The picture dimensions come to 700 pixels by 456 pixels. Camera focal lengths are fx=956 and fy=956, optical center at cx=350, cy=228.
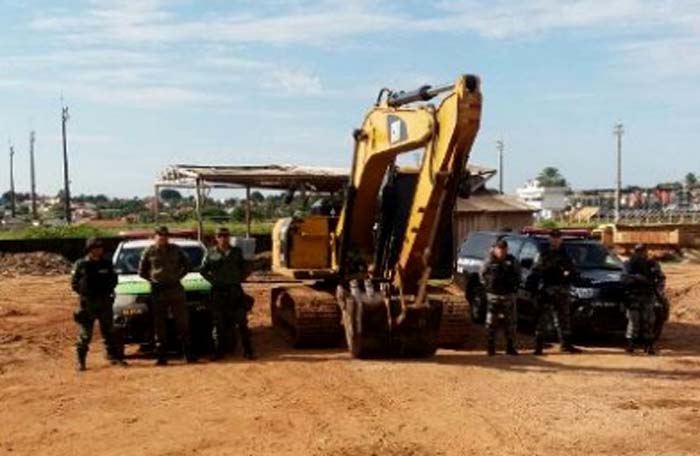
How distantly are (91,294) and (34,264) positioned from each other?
20953 mm

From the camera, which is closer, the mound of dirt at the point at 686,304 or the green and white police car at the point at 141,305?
the green and white police car at the point at 141,305

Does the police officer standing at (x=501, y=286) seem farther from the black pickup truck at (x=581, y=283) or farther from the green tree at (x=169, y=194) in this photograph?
the green tree at (x=169, y=194)

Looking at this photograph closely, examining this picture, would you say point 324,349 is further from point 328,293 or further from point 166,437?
point 166,437

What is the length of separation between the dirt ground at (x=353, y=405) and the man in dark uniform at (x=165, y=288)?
1.45 ft

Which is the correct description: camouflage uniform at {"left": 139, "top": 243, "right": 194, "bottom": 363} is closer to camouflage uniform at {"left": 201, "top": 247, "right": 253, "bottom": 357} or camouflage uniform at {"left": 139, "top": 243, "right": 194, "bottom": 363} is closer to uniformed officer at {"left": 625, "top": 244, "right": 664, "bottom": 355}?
camouflage uniform at {"left": 201, "top": 247, "right": 253, "bottom": 357}

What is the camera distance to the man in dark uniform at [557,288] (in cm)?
1373

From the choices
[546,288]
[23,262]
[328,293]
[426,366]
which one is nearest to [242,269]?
[328,293]

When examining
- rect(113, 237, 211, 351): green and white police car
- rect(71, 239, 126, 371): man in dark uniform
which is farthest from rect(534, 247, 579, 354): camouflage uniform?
rect(71, 239, 126, 371): man in dark uniform

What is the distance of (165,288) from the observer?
41.8 ft

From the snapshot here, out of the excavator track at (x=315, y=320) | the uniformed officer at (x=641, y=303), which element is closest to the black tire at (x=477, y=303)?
the uniformed officer at (x=641, y=303)

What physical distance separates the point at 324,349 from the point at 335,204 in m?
2.50

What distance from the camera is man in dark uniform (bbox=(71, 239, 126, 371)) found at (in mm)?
12344

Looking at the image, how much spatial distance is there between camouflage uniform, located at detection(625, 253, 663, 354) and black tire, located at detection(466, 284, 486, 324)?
3.39 meters

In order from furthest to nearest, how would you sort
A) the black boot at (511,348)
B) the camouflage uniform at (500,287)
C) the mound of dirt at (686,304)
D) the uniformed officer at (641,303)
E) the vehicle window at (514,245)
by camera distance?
the mound of dirt at (686,304) → the vehicle window at (514,245) → the uniformed officer at (641,303) → the black boot at (511,348) → the camouflage uniform at (500,287)
